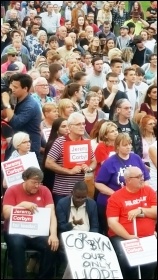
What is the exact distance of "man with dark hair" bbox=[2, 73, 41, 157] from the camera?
1022 cm

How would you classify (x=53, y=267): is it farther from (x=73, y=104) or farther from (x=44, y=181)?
(x=73, y=104)

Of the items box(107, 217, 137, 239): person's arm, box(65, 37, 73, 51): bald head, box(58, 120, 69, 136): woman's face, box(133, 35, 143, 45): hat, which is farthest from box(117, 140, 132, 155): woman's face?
box(133, 35, 143, 45): hat

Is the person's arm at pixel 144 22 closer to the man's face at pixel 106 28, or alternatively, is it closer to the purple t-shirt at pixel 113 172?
the man's face at pixel 106 28

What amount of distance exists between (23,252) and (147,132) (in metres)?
2.56

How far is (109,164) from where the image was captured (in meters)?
10.1

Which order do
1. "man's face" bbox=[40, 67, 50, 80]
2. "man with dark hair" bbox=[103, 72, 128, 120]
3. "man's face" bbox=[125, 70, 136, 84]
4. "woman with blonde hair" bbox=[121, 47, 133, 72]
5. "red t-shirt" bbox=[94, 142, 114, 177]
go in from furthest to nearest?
"woman with blonde hair" bbox=[121, 47, 133, 72]
"man's face" bbox=[125, 70, 136, 84]
"man's face" bbox=[40, 67, 50, 80]
"man with dark hair" bbox=[103, 72, 128, 120]
"red t-shirt" bbox=[94, 142, 114, 177]

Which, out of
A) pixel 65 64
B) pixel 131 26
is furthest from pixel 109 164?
pixel 131 26

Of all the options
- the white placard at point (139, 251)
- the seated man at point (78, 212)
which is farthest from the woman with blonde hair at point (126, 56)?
the white placard at point (139, 251)

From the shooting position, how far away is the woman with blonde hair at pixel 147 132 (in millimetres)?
11188

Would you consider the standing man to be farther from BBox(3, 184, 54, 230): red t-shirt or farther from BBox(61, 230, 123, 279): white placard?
BBox(61, 230, 123, 279): white placard

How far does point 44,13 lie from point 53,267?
1162 cm

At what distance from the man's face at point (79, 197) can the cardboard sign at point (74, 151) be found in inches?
21.2

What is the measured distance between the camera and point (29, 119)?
10.3 m

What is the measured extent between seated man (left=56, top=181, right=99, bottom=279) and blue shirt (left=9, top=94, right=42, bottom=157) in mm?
972
